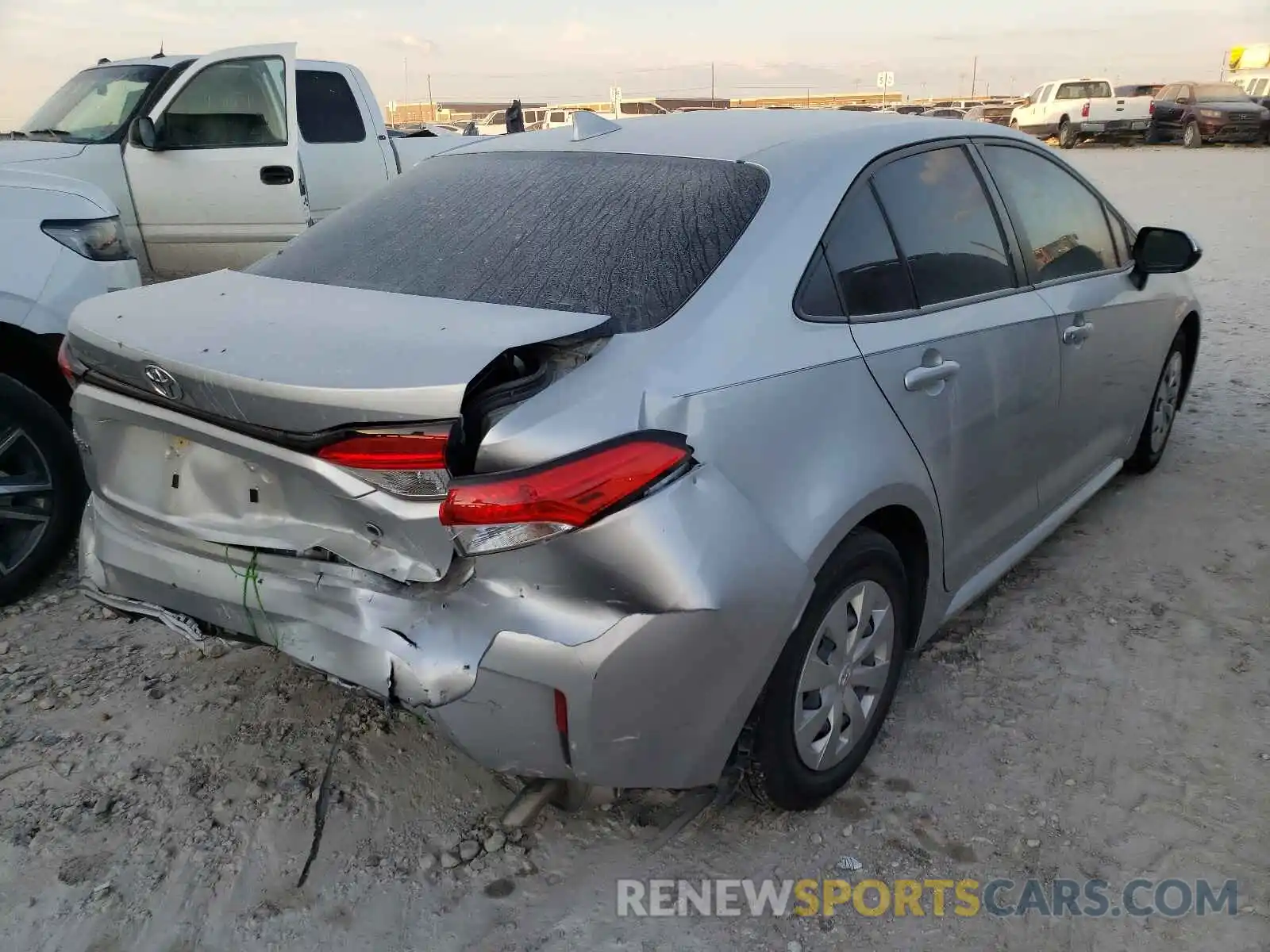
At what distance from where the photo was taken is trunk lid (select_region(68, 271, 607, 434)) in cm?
195

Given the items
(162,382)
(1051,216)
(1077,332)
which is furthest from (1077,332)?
(162,382)

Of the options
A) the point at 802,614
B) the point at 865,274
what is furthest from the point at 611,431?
the point at 865,274

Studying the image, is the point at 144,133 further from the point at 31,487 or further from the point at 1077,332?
the point at 1077,332

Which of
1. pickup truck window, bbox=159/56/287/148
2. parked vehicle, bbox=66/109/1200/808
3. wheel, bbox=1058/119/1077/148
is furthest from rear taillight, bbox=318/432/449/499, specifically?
wheel, bbox=1058/119/1077/148

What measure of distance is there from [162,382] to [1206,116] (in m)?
30.0

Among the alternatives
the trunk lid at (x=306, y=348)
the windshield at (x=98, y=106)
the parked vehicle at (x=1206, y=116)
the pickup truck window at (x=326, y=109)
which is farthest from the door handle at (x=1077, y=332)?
the parked vehicle at (x=1206, y=116)

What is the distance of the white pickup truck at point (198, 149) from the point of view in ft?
23.0

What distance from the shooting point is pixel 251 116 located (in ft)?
23.9

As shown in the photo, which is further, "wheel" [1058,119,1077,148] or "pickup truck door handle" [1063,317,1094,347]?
"wheel" [1058,119,1077,148]

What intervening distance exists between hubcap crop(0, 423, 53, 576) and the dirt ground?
0.21 m

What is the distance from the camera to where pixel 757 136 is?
2801 mm

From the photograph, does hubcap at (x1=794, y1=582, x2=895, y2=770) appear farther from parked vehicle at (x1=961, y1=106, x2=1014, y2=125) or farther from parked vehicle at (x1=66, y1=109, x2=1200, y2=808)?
parked vehicle at (x1=961, y1=106, x2=1014, y2=125)

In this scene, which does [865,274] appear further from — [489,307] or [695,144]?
[489,307]

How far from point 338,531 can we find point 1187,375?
457 cm
